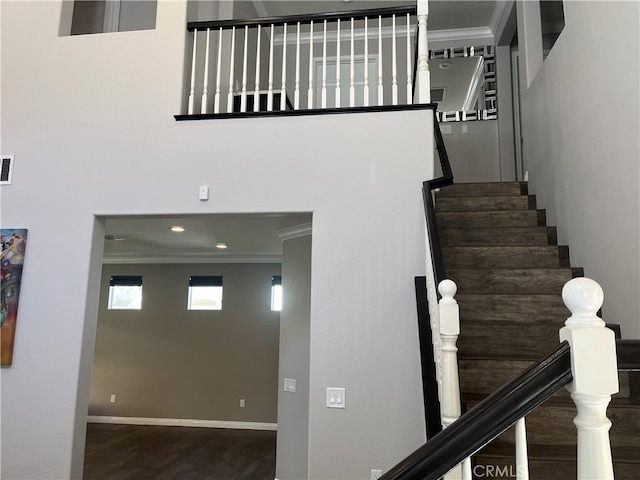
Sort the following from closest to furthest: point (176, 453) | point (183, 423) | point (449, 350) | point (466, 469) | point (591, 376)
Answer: point (591, 376) → point (466, 469) → point (449, 350) → point (176, 453) → point (183, 423)

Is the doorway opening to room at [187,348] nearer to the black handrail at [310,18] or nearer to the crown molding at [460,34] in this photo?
the black handrail at [310,18]

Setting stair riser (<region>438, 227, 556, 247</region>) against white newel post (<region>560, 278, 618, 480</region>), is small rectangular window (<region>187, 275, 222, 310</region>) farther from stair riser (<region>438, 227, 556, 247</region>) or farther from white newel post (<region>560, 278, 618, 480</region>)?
white newel post (<region>560, 278, 618, 480</region>)

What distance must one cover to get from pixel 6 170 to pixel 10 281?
2.82 ft

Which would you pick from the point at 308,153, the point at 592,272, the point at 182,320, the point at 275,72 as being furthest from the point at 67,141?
the point at 182,320

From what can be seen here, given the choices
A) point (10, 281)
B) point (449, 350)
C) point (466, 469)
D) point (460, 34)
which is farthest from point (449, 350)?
point (460, 34)

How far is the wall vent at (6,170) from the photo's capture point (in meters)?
3.45

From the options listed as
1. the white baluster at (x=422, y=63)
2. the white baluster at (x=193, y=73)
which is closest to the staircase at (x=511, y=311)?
the white baluster at (x=422, y=63)

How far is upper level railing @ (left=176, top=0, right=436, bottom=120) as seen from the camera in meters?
3.27

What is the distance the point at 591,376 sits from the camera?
0.86 m

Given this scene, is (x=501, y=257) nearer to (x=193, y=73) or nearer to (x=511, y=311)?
(x=511, y=311)

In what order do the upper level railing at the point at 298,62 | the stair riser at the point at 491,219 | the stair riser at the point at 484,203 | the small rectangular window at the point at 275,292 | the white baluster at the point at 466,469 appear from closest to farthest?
1. the white baluster at the point at 466,469
2. the upper level railing at the point at 298,62
3. the stair riser at the point at 491,219
4. the stair riser at the point at 484,203
5. the small rectangular window at the point at 275,292

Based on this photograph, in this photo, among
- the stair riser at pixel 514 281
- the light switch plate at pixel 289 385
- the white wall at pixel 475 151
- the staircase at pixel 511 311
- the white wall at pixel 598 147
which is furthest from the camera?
the white wall at pixel 475 151

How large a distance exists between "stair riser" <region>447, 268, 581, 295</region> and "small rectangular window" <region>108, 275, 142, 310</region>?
243 inches

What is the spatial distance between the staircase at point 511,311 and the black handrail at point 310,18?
1489 millimetres
